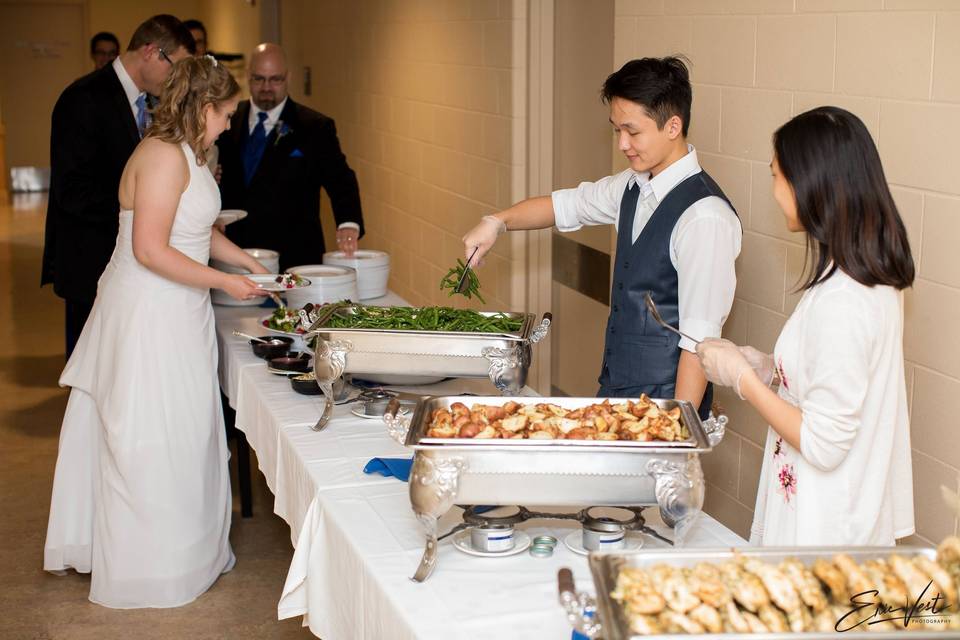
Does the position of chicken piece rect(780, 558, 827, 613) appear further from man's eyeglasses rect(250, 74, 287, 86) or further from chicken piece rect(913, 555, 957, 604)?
man's eyeglasses rect(250, 74, 287, 86)

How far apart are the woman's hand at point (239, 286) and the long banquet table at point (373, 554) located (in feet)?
0.96

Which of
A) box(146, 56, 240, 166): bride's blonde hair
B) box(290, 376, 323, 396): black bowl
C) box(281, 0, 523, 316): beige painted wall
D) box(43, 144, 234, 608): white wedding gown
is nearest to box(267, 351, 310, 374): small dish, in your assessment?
box(290, 376, 323, 396): black bowl

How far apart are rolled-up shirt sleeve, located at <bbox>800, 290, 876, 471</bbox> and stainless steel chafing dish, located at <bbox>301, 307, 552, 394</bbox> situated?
34.4 inches

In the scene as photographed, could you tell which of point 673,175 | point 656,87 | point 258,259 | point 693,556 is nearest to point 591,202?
point 673,175

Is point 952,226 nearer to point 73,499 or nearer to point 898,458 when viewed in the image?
point 898,458

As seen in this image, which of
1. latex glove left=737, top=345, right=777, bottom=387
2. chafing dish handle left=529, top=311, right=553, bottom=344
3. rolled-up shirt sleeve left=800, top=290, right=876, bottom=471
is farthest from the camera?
A: chafing dish handle left=529, top=311, right=553, bottom=344

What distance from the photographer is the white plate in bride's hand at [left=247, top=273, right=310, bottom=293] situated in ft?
10.3

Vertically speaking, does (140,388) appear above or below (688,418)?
below

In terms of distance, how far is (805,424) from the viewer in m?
1.68

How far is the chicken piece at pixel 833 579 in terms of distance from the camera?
131 cm

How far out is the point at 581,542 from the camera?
1863mm

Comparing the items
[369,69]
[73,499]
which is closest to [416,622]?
[73,499]

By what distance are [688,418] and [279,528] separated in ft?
7.58

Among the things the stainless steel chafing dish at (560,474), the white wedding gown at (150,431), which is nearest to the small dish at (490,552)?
the stainless steel chafing dish at (560,474)
